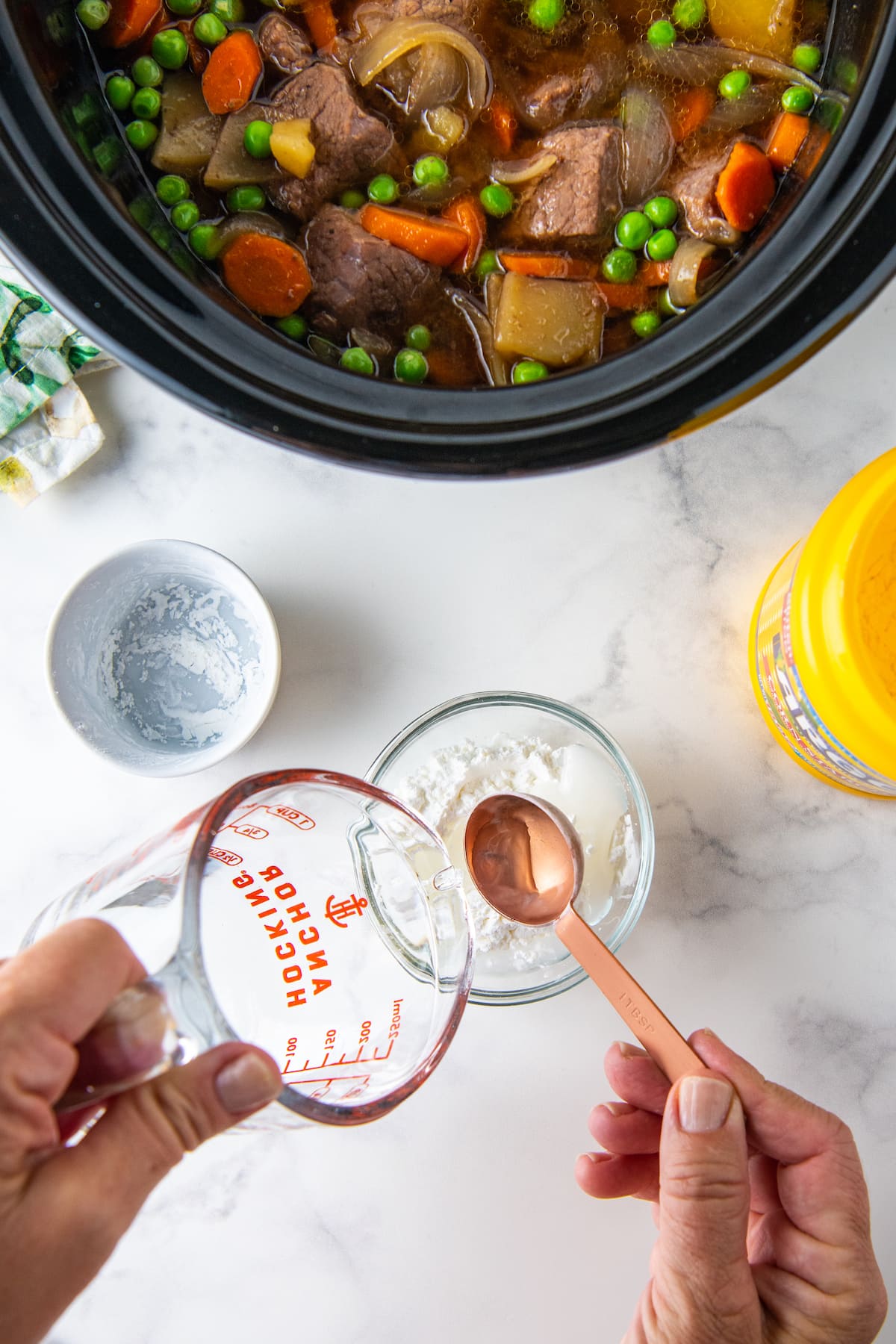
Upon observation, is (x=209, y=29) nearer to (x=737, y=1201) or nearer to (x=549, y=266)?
(x=549, y=266)

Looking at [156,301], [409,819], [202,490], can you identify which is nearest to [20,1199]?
[409,819]

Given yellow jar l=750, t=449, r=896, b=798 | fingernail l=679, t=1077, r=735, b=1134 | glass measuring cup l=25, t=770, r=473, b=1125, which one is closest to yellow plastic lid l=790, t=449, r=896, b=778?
yellow jar l=750, t=449, r=896, b=798

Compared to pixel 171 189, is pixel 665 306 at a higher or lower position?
lower

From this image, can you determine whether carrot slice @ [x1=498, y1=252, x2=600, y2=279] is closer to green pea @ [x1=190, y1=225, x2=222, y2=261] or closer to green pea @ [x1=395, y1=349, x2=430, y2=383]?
green pea @ [x1=395, y1=349, x2=430, y2=383]

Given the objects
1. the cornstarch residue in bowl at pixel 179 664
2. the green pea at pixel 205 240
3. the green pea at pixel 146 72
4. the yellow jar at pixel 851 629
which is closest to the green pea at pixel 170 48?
the green pea at pixel 146 72

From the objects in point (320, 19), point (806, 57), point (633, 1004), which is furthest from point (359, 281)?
point (633, 1004)

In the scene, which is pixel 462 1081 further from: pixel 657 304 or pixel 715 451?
pixel 657 304
